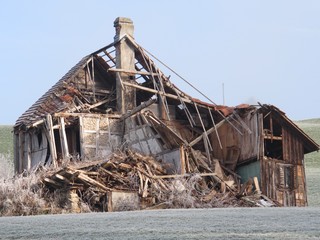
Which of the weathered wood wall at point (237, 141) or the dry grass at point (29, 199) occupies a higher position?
the weathered wood wall at point (237, 141)

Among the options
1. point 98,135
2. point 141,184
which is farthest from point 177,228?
point 98,135

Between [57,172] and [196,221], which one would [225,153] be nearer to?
[57,172]

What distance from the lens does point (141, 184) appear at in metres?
29.3

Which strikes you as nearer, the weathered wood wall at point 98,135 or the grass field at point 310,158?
the weathered wood wall at point 98,135

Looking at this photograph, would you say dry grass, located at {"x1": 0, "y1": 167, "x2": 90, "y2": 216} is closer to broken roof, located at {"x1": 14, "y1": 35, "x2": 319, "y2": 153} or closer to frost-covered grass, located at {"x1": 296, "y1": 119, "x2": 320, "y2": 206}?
broken roof, located at {"x1": 14, "y1": 35, "x2": 319, "y2": 153}

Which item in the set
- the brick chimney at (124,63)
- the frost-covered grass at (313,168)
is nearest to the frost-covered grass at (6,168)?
the brick chimney at (124,63)

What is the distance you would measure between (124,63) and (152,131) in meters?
4.32

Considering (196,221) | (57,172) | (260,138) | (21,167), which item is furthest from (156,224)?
(21,167)

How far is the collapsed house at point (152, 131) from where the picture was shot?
3212 centimetres

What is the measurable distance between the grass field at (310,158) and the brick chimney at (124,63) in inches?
251

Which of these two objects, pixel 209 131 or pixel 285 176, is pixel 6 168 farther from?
pixel 285 176

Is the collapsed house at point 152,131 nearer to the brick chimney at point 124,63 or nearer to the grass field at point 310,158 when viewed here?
the brick chimney at point 124,63

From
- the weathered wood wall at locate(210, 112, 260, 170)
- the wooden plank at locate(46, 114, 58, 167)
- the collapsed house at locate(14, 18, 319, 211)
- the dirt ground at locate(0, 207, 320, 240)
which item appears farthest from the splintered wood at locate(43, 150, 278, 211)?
the dirt ground at locate(0, 207, 320, 240)

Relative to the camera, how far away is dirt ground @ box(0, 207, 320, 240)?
13.9 m
